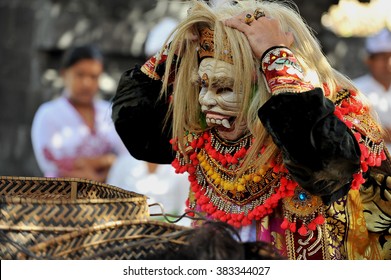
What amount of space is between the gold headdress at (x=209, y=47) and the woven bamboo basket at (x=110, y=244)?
0.91 m

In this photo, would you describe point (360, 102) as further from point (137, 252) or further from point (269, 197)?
point (137, 252)

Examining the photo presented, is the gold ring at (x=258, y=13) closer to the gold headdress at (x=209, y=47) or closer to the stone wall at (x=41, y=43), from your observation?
the gold headdress at (x=209, y=47)

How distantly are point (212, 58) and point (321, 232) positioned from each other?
68 cm

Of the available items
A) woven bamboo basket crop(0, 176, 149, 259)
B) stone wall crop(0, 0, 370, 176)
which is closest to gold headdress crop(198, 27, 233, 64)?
woven bamboo basket crop(0, 176, 149, 259)

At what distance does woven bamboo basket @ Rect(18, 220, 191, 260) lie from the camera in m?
2.11

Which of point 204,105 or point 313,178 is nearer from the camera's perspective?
point 313,178

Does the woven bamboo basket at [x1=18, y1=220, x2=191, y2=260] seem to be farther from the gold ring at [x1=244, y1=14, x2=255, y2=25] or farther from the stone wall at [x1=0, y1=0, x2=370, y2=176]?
the stone wall at [x1=0, y1=0, x2=370, y2=176]

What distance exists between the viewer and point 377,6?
6.80 m

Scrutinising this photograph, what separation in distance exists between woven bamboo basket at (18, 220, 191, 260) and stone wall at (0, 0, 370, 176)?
18.2 feet

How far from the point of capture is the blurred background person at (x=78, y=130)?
20.7ft

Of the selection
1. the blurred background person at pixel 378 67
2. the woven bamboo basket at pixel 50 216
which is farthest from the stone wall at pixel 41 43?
the woven bamboo basket at pixel 50 216

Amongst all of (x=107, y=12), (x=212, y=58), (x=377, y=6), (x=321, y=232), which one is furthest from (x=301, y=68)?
(x=107, y=12)

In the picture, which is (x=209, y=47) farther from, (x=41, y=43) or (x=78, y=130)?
(x=41, y=43)
